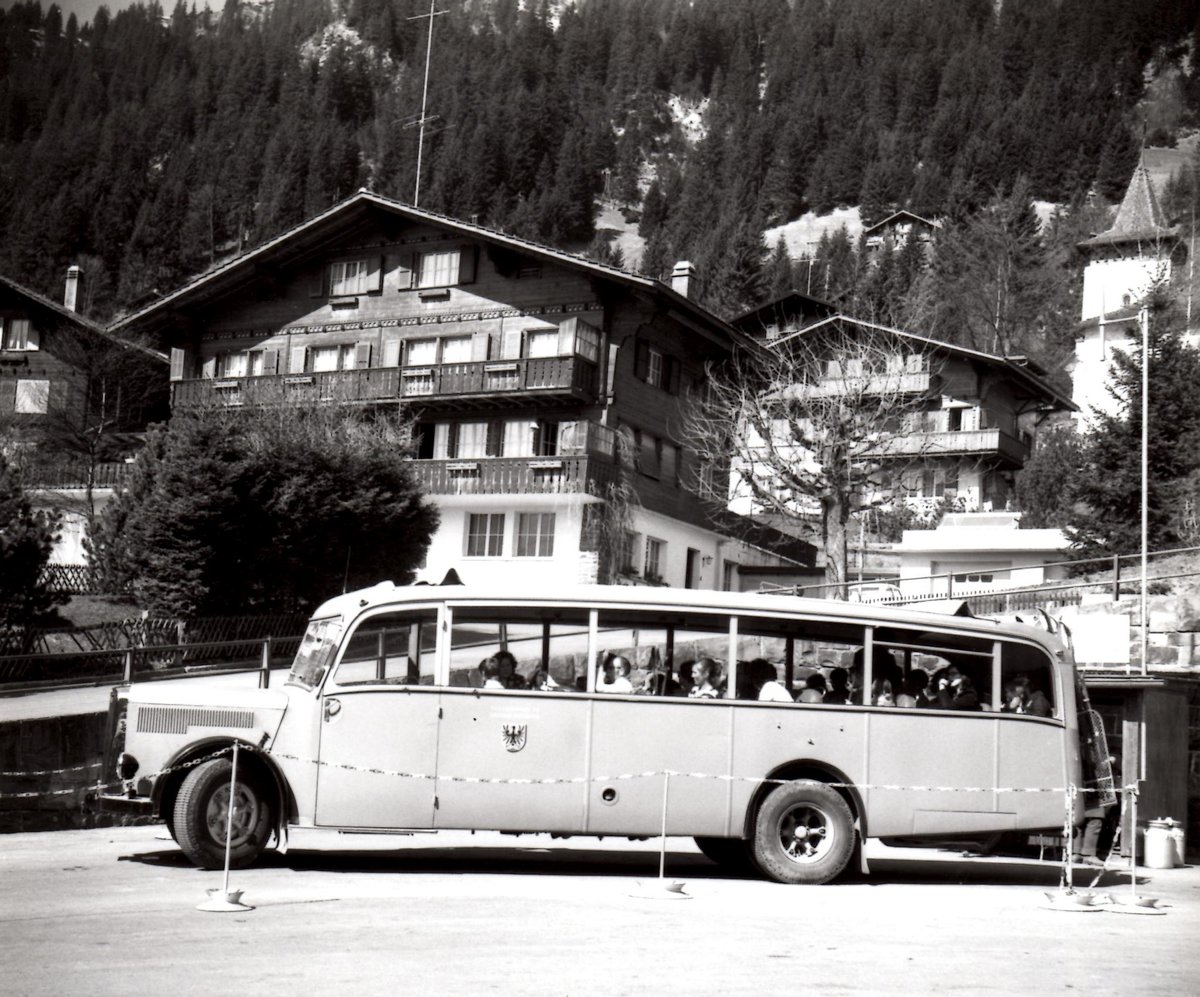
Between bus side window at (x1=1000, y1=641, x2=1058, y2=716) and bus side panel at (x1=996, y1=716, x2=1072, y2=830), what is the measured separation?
0.13 metres

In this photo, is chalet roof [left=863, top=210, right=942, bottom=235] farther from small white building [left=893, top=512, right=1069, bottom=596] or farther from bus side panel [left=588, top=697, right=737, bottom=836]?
bus side panel [left=588, top=697, right=737, bottom=836]

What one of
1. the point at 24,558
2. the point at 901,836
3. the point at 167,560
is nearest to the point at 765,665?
the point at 901,836

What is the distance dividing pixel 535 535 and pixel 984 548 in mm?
14975

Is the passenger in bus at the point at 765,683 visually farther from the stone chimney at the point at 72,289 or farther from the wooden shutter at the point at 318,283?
the stone chimney at the point at 72,289

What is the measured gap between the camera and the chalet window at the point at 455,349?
157ft

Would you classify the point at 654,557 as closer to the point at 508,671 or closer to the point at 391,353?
the point at 391,353

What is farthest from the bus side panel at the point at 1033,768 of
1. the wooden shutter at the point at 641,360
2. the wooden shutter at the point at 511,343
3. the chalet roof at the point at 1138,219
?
the chalet roof at the point at 1138,219

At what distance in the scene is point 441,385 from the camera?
46594 mm

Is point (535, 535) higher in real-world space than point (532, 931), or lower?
higher

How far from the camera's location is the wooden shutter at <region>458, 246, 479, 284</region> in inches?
1891

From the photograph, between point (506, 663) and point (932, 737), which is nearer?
point (506, 663)

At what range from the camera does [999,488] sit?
68375 mm

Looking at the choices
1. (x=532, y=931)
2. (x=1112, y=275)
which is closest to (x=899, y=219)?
(x=1112, y=275)

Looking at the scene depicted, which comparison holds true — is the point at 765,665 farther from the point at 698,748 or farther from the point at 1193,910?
the point at 1193,910
